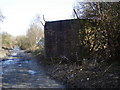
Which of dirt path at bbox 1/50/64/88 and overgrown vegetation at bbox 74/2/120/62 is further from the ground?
overgrown vegetation at bbox 74/2/120/62

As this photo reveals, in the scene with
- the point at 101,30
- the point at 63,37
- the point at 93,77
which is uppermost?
the point at 101,30

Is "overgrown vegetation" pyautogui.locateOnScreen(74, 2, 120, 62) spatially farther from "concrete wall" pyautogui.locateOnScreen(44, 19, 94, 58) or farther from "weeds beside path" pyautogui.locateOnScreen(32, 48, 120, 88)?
"weeds beside path" pyautogui.locateOnScreen(32, 48, 120, 88)

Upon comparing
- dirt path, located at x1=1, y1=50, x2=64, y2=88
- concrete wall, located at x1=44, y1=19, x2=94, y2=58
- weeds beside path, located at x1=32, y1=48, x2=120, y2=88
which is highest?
concrete wall, located at x1=44, y1=19, x2=94, y2=58

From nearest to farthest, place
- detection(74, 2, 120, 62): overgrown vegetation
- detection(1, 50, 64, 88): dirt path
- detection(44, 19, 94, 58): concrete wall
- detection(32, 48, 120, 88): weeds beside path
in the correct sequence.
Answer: detection(32, 48, 120, 88): weeds beside path
detection(1, 50, 64, 88): dirt path
detection(74, 2, 120, 62): overgrown vegetation
detection(44, 19, 94, 58): concrete wall

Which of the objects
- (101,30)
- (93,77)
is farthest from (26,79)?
(101,30)

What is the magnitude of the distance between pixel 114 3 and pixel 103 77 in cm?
399

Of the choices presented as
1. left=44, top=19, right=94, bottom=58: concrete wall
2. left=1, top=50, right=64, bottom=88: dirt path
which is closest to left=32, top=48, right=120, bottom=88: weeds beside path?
left=1, top=50, right=64, bottom=88: dirt path

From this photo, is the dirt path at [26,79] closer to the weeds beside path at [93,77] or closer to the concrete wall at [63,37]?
the weeds beside path at [93,77]

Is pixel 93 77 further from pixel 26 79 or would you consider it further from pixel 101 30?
pixel 26 79

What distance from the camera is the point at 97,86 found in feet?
26.6

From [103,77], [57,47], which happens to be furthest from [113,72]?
[57,47]

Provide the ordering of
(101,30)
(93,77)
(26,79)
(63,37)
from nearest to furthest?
1. (93,77)
2. (26,79)
3. (101,30)
4. (63,37)

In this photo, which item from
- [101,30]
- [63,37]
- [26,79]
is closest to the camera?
[26,79]

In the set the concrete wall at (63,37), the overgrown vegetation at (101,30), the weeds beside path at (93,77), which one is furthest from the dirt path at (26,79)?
the overgrown vegetation at (101,30)
